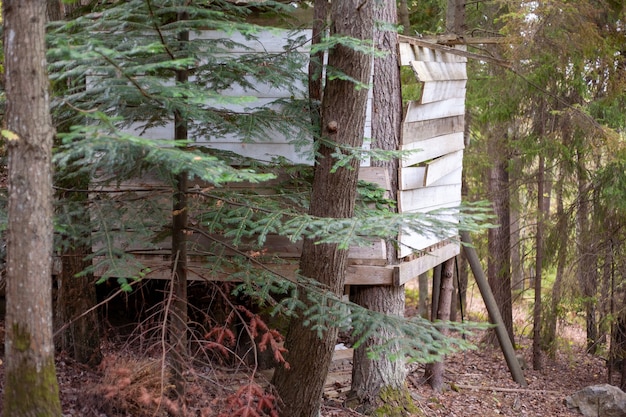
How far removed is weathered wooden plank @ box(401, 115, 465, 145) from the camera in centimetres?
820

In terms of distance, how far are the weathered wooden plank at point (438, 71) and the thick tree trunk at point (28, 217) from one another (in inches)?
191

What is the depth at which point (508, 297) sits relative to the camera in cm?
1459

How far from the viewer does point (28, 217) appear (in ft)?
13.9

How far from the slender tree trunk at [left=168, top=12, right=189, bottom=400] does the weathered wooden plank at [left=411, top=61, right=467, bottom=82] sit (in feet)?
10.8

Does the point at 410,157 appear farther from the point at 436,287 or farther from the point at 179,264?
the point at 436,287

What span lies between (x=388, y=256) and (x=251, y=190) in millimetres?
2024

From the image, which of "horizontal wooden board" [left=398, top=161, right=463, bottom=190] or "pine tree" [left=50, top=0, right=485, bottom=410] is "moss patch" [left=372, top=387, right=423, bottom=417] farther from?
"horizontal wooden board" [left=398, top=161, right=463, bottom=190]

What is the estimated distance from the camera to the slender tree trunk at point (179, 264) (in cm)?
565

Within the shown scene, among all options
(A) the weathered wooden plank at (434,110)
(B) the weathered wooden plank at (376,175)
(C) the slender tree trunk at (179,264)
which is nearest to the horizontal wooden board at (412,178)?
(B) the weathered wooden plank at (376,175)

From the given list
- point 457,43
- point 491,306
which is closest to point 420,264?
point 457,43

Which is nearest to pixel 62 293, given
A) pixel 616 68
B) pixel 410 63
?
pixel 410 63

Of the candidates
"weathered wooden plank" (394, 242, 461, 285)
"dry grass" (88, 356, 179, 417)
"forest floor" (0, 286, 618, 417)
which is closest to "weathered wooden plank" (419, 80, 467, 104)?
"weathered wooden plank" (394, 242, 461, 285)

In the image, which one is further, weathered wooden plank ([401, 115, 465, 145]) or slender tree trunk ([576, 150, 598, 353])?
slender tree trunk ([576, 150, 598, 353])

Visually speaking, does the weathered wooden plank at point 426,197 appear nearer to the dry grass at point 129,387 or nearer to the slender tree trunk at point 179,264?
the slender tree trunk at point 179,264
